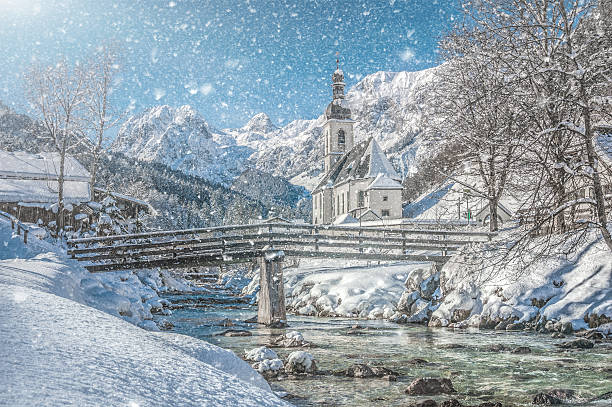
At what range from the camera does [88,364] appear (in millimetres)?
3381

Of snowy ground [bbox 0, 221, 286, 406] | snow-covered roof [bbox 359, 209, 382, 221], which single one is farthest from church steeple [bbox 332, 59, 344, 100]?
snowy ground [bbox 0, 221, 286, 406]

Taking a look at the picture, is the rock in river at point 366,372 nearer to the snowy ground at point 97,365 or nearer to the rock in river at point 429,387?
the rock in river at point 429,387

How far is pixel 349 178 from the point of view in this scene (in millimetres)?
60438

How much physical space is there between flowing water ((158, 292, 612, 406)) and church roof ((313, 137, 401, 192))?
4022cm

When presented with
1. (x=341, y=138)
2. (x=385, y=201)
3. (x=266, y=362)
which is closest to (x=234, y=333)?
(x=266, y=362)

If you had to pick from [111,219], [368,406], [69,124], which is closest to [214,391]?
[368,406]

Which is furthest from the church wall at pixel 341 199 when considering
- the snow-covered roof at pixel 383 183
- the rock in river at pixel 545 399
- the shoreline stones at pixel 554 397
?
the rock in river at pixel 545 399

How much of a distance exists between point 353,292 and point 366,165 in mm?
34908

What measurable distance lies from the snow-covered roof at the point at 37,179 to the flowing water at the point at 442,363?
66.3 feet

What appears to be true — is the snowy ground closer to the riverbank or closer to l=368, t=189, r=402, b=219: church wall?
the riverbank

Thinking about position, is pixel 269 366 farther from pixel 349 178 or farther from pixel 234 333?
pixel 349 178

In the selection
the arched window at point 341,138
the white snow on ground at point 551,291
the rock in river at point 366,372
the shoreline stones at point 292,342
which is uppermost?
the arched window at point 341,138

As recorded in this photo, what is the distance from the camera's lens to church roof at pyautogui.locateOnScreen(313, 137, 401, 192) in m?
57.9

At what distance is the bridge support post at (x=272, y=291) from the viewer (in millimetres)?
20281
